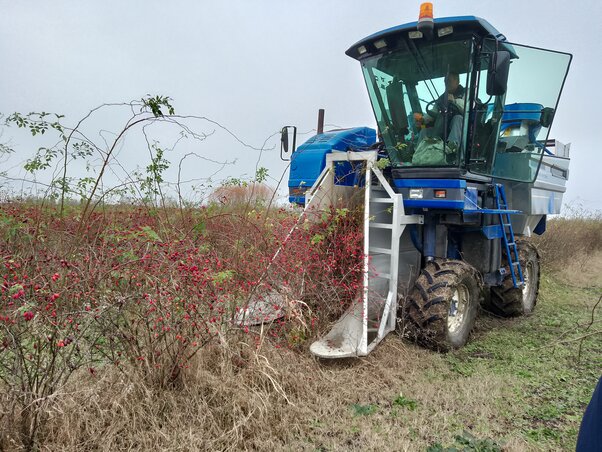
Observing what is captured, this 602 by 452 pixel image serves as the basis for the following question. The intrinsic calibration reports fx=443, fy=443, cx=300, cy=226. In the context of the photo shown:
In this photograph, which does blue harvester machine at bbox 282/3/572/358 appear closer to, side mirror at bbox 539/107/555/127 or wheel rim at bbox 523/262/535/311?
side mirror at bbox 539/107/555/127

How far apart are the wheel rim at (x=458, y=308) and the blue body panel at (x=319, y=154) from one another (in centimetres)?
149

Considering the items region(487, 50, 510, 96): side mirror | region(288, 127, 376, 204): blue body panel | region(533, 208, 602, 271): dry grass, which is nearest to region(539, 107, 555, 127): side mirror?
region(487, 50, 510, 96): side mirror

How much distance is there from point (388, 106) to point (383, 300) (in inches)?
79.9

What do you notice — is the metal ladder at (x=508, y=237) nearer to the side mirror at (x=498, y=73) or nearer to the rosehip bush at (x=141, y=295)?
the side mirror at (x=498, y=73)

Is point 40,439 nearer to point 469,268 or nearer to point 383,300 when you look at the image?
point 383,300

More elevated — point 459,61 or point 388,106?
point 459,61

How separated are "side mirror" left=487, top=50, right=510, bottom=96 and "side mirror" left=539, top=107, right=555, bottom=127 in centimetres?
146

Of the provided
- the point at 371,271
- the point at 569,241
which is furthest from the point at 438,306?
the point at 569,241

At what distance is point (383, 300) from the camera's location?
12.3 ft

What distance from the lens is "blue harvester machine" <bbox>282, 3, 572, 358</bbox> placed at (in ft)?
12.3

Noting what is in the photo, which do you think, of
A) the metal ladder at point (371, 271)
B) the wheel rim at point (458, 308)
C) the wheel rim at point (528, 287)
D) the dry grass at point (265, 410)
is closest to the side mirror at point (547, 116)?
the wheel rim at point (528, 287)

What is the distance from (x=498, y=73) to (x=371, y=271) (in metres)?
2.03

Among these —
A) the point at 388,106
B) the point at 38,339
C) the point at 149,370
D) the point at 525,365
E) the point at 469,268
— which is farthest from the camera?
the point at 388,106

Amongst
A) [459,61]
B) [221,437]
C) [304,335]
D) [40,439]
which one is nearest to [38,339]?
[40,439]
